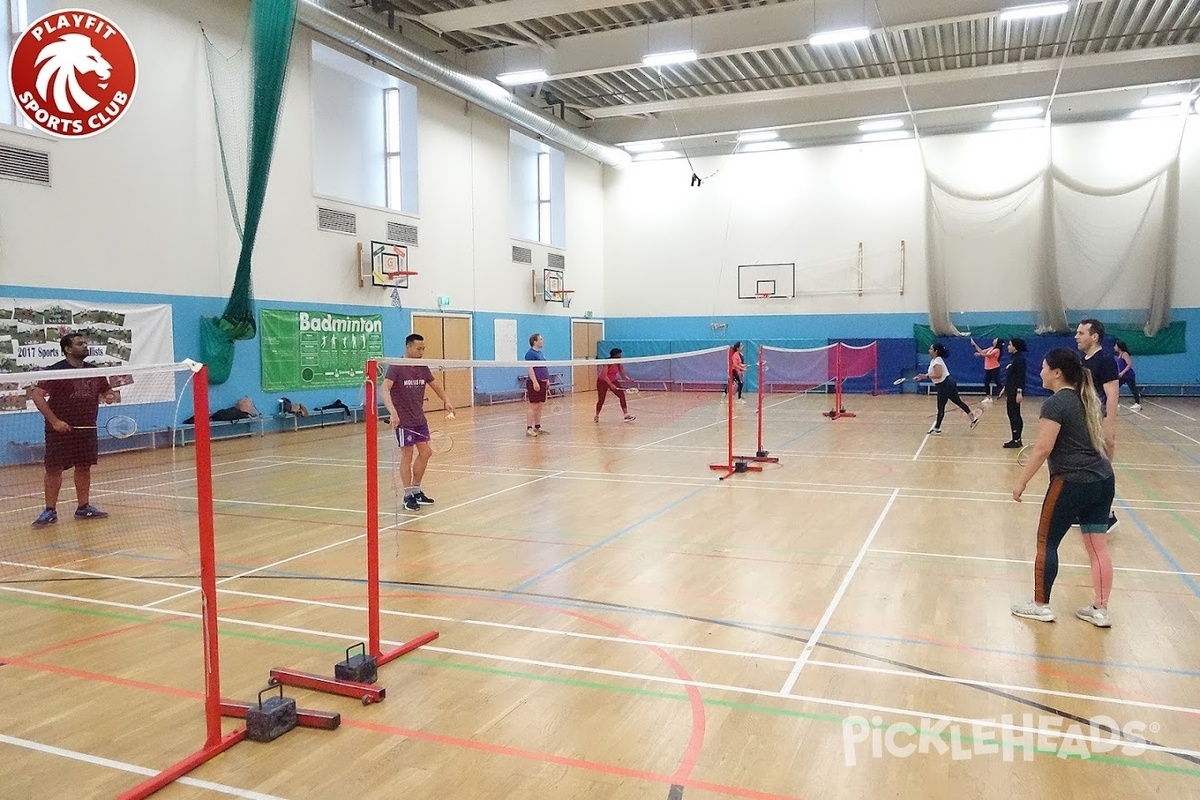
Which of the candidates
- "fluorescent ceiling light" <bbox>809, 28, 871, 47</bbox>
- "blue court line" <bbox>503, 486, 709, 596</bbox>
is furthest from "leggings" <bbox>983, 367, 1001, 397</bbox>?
"blue court line" <bbox>503, 486, 709, 596</bbox>

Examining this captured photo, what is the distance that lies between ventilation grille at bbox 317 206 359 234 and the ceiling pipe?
3434 millimetres

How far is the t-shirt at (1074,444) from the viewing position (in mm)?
5055

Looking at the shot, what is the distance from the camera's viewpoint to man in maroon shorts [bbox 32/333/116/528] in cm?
729

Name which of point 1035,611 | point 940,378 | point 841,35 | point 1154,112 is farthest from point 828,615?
point 1154,112

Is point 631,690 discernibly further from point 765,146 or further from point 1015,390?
point 765,146

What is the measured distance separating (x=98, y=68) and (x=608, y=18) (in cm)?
1122

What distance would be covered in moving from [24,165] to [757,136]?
20687mm

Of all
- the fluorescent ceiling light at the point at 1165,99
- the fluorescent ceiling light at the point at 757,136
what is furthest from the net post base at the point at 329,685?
the fluorescent ceiling light at the point at 1165,99

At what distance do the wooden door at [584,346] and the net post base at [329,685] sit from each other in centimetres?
2302

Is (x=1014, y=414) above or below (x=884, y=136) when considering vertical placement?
below

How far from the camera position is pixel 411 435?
8.66 m

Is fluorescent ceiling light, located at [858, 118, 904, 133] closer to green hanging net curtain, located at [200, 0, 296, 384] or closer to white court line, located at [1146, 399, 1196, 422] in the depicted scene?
white court line, located at [1146, 399, 1196, 422]

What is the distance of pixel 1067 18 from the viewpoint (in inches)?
760

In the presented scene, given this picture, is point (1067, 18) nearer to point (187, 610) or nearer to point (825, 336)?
point (825, 336)
